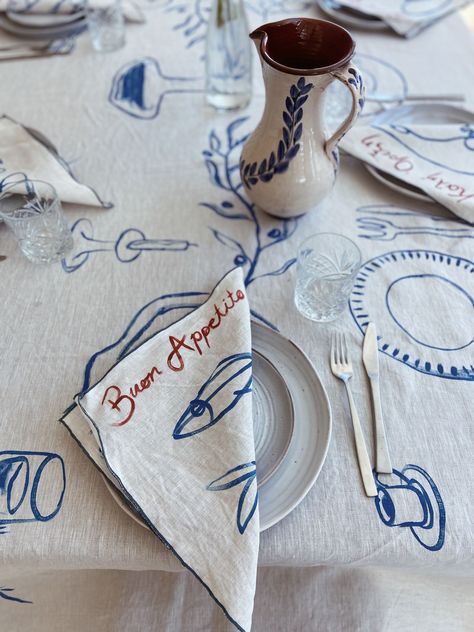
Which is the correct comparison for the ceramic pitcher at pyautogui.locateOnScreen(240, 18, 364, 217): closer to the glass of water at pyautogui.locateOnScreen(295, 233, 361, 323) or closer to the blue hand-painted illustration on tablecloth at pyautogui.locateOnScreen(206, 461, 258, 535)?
the glass of water at pyautogui.locateOnScreen(295, 233, 361, 323)

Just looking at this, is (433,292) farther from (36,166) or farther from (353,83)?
(36,166)

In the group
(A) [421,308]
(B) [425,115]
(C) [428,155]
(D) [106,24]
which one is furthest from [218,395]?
(D) [106,24]

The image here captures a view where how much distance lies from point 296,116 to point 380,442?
338 mm

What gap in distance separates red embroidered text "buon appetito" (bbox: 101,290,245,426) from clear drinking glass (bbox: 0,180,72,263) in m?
0.21

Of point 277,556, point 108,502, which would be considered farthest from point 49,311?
point 277,556

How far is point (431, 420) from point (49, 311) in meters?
0.40

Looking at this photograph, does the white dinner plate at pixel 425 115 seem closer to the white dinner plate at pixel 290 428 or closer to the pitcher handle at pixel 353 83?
the pitcher handle at pixel 353 83

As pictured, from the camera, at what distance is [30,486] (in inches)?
16.2

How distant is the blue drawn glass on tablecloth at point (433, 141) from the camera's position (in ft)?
2.16

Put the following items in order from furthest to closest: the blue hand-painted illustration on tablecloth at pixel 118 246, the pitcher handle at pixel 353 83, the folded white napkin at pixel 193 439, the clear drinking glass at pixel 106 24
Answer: the clear drinking glass at pixel 106 24 < the blue hand-painted illustration on tablecloth at pixel 118 246 < the pitcher handle at pixel 353 83 < the folded white napkin at pixel 193 439

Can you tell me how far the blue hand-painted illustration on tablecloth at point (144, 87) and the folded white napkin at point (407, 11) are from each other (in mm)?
361

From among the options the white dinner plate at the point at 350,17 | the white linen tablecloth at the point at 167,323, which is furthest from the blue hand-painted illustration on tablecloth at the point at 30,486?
the white dinner plate at the point at 350,17

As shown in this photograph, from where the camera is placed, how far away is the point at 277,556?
39cm

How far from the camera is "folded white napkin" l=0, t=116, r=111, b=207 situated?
1.98ft
